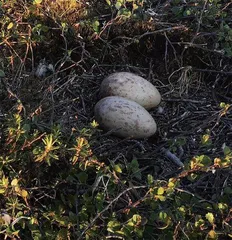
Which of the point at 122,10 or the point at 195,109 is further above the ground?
the point at 122,10

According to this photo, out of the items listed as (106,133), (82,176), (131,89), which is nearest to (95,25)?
(131,89)

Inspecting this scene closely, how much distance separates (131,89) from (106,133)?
0.41 m

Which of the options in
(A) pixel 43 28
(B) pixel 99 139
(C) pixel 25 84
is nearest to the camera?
(B) pixel 99 139

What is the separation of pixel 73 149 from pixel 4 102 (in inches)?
23.5

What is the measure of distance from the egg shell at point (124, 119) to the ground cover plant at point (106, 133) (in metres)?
0.04

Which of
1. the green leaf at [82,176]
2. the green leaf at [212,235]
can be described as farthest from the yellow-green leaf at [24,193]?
the green leaf at [212,235]

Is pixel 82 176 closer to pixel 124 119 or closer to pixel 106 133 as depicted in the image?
pixel 106 133

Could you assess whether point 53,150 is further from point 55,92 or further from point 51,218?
point 55,92

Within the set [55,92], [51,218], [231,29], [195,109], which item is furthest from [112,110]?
[231,29]

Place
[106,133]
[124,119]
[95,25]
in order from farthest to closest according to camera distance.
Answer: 1. [95,25]
2. [124,119]
3. [106,133]

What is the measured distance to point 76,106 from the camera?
2.57 meters

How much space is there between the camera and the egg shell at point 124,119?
2.37 metres

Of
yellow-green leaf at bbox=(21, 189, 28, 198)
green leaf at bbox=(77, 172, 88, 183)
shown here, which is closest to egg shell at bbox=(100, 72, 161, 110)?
green leaf at bbox=(77, 172, 88, 183)

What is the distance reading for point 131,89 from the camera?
99.9 inches
